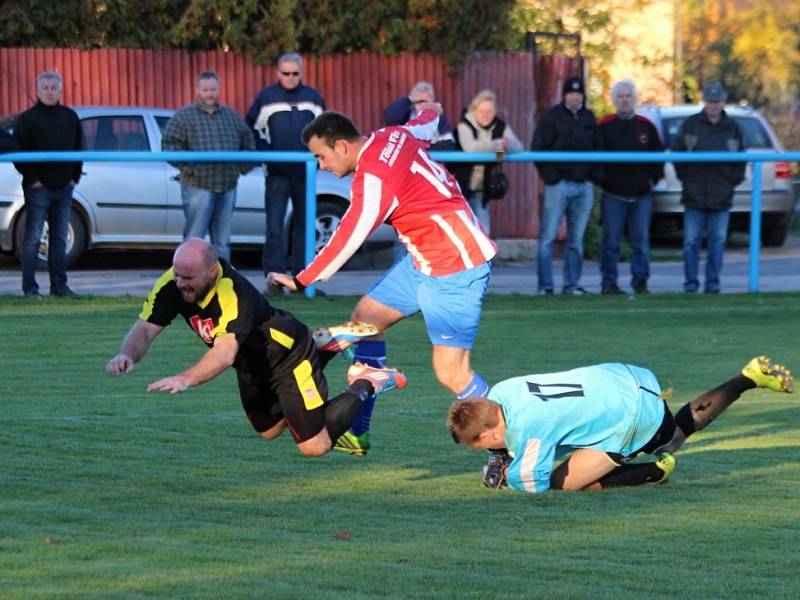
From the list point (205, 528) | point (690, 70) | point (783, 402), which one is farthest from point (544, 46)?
point (205, 528)

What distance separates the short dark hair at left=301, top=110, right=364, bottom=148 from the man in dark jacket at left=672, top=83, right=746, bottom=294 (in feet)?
27.9

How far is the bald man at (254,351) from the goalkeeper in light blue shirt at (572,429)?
86 centimetres

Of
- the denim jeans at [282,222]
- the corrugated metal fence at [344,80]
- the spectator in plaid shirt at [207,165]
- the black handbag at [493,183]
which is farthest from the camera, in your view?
the corrugated metal fence at [344,80]

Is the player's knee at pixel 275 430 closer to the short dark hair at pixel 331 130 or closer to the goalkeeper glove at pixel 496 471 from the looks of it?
the goalkeeper glove at pixel 496 471

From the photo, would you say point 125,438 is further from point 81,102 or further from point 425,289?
point 81,102

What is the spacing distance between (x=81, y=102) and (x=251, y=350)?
12819 mm

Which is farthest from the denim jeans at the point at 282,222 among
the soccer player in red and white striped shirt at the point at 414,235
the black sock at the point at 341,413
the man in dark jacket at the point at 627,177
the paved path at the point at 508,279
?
the black sock at the point at 341,413

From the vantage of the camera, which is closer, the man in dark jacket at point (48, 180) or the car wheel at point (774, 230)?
the man in dark jacket at point (48, 180)

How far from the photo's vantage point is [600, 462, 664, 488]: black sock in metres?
7.97

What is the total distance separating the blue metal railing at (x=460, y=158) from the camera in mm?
14828

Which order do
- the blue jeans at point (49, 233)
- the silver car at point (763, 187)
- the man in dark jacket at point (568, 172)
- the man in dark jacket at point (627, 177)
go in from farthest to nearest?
the silver car at point (763, 187) < the man in dark jacket at point (627, 177) < the man in dark jacket at point (568, 172) < the blue jeans at point (49, 233)

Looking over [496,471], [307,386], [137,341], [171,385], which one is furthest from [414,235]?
[171,385]

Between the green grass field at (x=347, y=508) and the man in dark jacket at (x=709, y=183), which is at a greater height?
the man in dark jacket at (x=709, y=183)

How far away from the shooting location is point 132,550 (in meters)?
6.41
